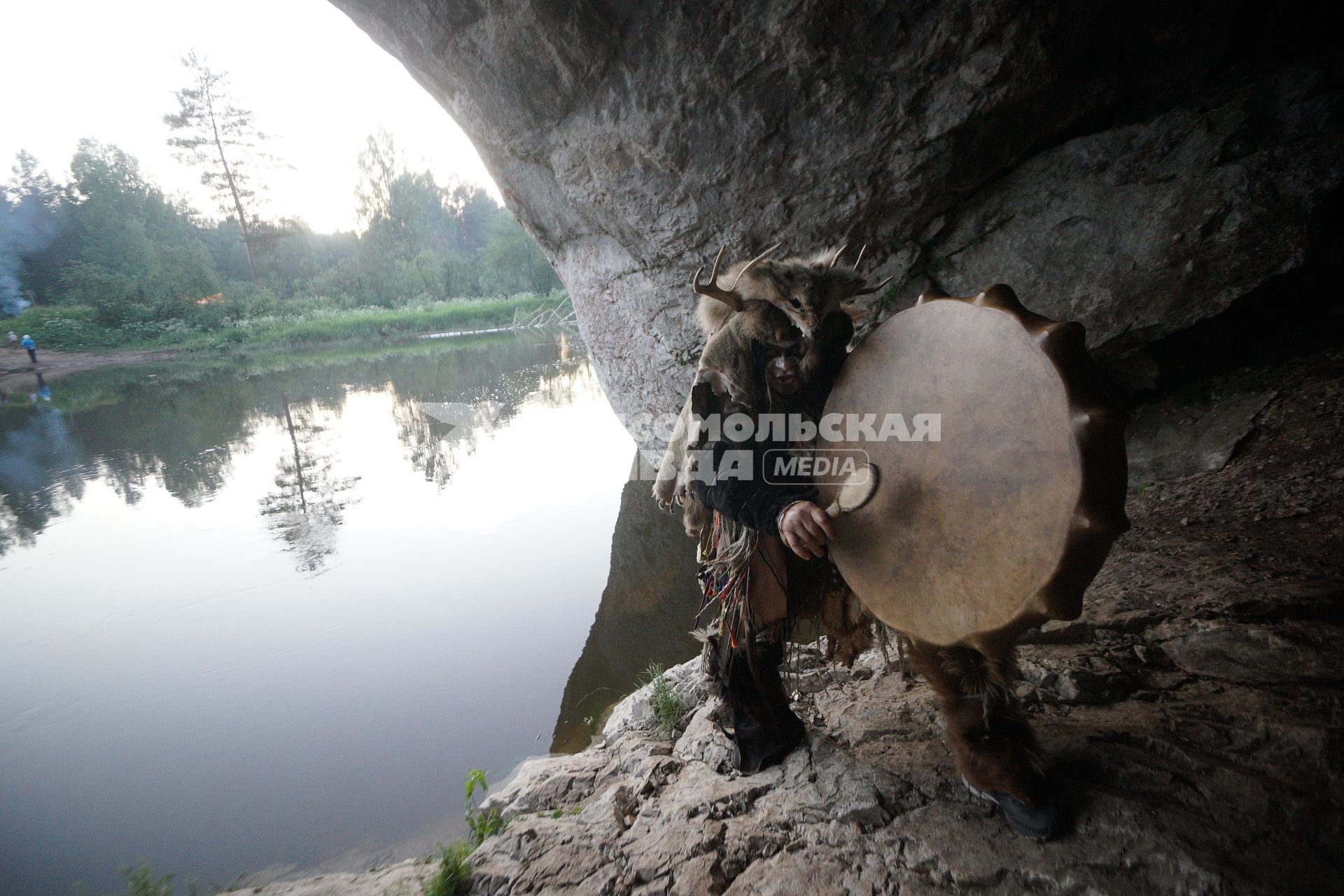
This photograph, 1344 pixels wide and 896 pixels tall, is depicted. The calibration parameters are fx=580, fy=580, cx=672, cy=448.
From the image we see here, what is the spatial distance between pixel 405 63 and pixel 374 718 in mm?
3985

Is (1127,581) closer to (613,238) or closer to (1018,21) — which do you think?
(1018,21)

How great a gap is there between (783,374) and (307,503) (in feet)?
19.2

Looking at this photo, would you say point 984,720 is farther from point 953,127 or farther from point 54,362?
point 54,362

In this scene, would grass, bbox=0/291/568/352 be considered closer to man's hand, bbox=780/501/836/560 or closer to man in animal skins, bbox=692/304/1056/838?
man in animal skins, bbox=692/304/1056/838

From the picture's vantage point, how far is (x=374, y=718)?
9.94 feet

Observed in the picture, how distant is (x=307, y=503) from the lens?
5777 millimetres

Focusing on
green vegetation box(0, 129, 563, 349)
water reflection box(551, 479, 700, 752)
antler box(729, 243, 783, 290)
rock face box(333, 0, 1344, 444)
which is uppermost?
green vegetation box(0, 129, 563, 349)

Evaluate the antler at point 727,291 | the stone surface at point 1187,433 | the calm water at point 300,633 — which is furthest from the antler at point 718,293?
the stone surface at point 1187,433

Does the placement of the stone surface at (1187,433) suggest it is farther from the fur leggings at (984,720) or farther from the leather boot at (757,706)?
the leather boot at (757,706)

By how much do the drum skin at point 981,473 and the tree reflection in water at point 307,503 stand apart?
14.9ft

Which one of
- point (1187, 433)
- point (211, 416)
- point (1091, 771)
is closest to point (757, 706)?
point (1091, 771)

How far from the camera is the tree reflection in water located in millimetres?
4871

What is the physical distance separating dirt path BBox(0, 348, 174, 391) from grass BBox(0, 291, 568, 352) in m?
0.98

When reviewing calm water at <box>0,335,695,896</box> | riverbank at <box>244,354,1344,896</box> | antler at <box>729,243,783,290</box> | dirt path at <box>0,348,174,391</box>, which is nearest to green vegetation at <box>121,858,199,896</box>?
calm water at <box>0,335,695,896</box>
